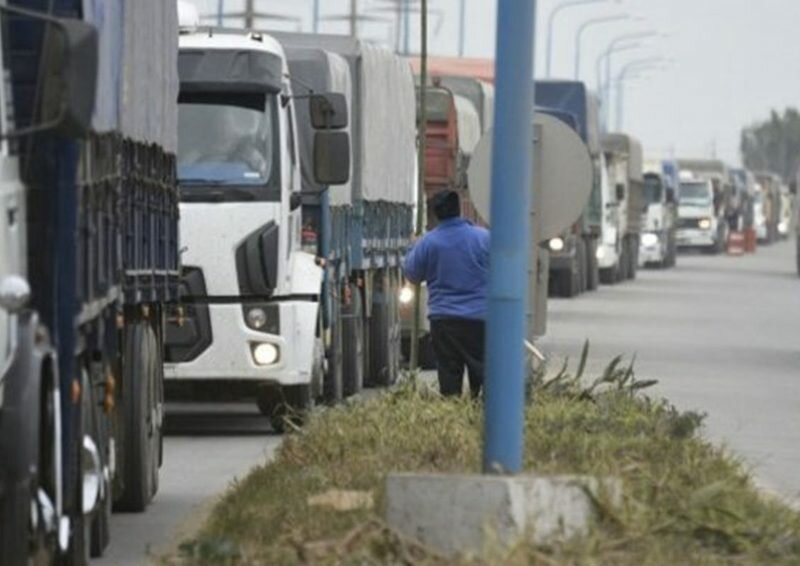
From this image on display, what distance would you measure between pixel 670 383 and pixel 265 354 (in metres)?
8.86

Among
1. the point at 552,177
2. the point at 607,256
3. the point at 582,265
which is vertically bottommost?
the point at 607,256

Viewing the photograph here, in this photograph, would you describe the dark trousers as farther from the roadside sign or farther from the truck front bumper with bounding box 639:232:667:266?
the truck front bumper with bounding box 639:232:667:266

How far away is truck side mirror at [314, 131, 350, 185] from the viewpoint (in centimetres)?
2514

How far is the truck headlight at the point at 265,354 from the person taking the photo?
955 inches

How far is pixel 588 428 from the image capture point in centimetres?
1692

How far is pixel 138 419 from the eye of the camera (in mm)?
17156

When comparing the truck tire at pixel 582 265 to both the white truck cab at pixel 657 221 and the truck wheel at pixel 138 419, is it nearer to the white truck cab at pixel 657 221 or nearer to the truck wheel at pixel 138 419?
the white truck cab at pixel 657 221

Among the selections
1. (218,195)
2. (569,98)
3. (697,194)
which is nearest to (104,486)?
(218,195)

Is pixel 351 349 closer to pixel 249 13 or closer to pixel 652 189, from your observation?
pixel 249 13

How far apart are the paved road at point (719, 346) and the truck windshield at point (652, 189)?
5.32m

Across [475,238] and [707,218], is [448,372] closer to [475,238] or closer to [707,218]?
[475,238]

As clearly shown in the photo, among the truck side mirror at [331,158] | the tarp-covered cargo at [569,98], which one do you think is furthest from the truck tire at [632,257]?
the truck side mirror at [331,158]

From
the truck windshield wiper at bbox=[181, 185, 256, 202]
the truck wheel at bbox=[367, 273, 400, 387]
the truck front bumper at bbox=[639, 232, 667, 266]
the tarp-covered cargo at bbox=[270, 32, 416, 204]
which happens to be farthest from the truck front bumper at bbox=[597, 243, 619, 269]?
the truck windshield wiper at bbox=[181, 185, 256, 202]

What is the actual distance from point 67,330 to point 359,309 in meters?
17.0
